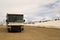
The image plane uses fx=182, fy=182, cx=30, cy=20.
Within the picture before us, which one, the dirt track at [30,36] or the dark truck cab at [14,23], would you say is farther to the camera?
the dark truck cab at [14,23]

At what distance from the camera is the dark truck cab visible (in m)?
4.23

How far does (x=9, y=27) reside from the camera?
423 centimetres

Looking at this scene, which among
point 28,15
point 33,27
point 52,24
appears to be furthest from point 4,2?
point 52,24

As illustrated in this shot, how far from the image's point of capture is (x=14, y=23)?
167 inches

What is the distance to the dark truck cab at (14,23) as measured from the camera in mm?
4227

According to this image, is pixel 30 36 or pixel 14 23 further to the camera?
pixel 14 23

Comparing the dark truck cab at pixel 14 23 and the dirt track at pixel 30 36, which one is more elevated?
the dark truck cab at pixel 14 23

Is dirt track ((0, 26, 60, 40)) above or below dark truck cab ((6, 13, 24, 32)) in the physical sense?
below

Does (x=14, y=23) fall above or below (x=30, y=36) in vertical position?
above

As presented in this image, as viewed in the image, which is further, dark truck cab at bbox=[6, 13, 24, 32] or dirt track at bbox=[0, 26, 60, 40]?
dark truck cab at bbox=[6, 13, 24, 32]

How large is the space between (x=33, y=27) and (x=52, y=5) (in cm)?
87

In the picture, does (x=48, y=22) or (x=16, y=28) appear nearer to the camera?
(x=16, y=28)

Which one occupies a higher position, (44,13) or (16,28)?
(44,13)

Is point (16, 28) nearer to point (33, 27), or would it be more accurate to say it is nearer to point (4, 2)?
point (33, 27)
